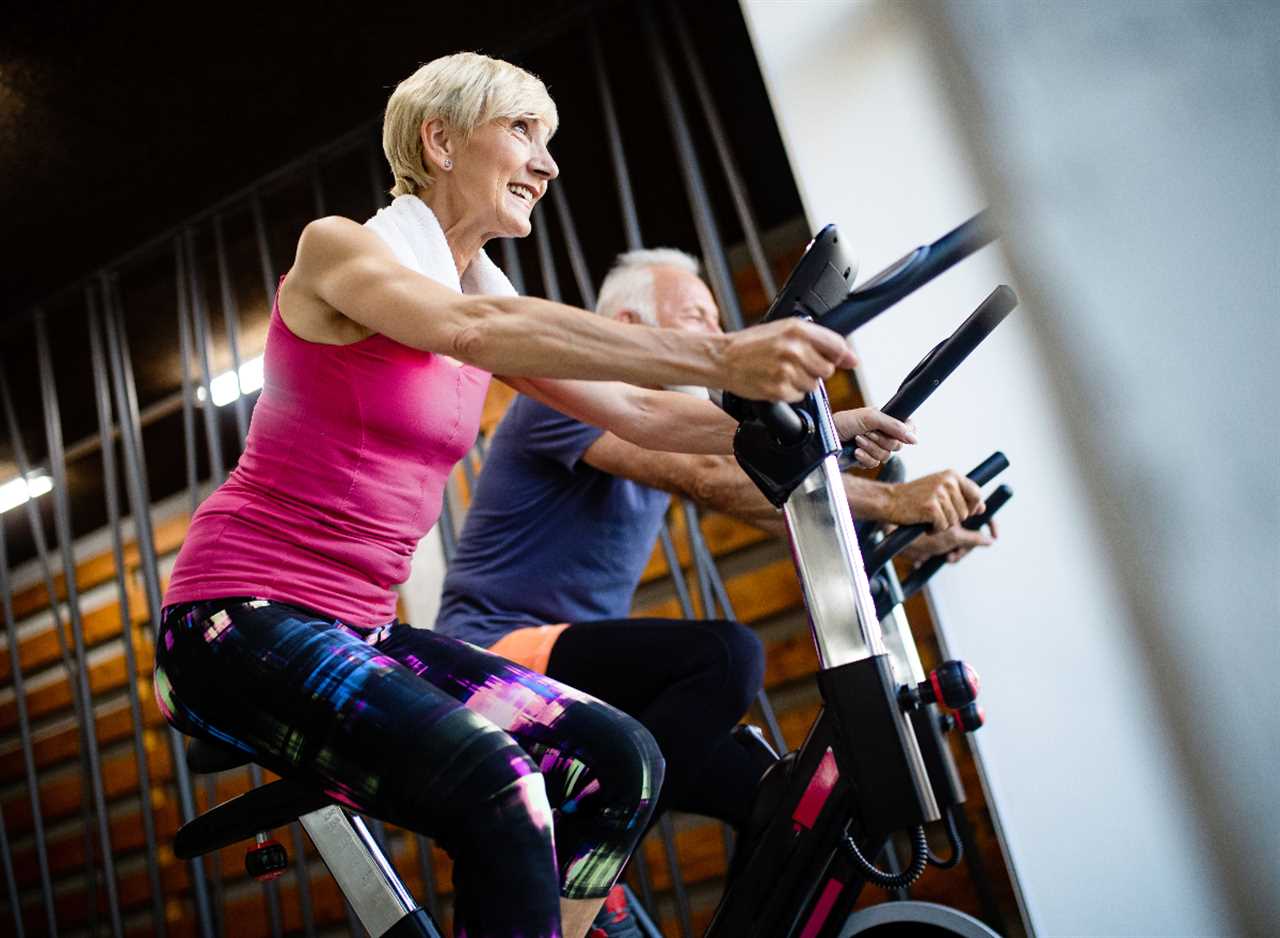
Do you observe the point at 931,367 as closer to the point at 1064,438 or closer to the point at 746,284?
the point at 1064,438

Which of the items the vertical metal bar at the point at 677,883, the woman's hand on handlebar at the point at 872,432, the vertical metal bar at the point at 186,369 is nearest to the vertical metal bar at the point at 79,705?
the vertical metal bar at the point at 186,369

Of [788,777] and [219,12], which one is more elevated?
[219,12]

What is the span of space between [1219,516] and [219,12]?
2.54m

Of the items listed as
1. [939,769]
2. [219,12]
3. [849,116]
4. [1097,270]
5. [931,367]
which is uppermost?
[219,12]

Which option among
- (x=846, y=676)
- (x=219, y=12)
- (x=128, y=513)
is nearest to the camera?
(x=846, y=676)

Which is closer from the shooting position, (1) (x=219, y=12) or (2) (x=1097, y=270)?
(2) (x=1097, y=270)

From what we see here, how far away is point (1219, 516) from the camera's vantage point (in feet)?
0.95

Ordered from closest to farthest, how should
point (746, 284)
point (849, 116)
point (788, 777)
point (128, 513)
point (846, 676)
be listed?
1. point (846, 676)
2. point (788, 777)
3. point (849, 116)
4. point (746, 284)
5. point (128, 513)

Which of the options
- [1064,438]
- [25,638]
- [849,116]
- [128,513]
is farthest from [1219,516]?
[25,638]

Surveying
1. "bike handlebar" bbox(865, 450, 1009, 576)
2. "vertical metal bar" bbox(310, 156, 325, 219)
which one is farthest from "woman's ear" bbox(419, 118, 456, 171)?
"vertical metal bar" bbox(310, 156, 325, 219)

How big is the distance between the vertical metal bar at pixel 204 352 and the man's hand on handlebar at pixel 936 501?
187 centimetres

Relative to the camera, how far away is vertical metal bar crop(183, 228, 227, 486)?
2787 mm

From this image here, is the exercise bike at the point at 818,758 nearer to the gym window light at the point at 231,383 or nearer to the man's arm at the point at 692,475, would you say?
the man's arm at the point at 692,475

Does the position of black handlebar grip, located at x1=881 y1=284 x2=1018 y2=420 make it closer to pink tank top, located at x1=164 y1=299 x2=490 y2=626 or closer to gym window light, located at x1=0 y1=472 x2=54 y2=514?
pink tank top, located at x1=164 y1=299 x2=490 y2=626
